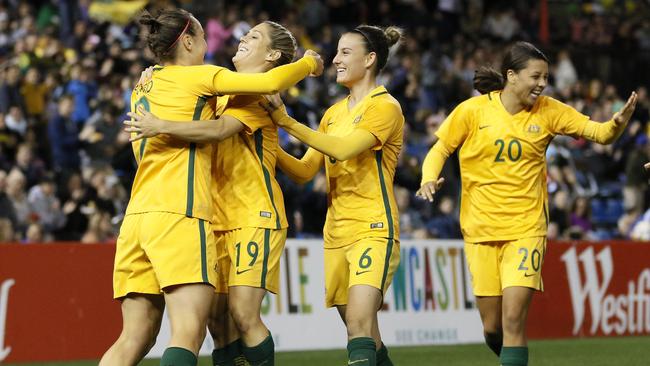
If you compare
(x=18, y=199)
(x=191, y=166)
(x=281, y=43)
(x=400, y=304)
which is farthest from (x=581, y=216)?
(x=191, y=166)

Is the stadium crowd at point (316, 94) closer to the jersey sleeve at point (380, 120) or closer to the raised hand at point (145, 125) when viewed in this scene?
the jersey sleeve at point (380, 120)

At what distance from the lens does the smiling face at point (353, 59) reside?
7.77m

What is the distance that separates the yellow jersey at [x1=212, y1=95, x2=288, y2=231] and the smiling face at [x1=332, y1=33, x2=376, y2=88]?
740 millimetres

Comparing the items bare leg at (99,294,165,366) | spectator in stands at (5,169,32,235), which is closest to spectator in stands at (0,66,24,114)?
spectator in stands at (5,169,32,235)

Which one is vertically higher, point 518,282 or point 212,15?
point 212,15

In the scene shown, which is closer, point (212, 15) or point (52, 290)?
point (52, 290)

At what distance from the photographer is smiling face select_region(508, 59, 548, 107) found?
829cm

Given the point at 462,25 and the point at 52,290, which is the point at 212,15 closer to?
the point at 462,25

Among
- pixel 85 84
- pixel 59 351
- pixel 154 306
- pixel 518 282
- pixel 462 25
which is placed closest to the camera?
pixel 154 306

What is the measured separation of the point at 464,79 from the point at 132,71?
6.87 m

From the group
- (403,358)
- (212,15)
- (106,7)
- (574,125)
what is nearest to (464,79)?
(212,15)

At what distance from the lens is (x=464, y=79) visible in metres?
21.7

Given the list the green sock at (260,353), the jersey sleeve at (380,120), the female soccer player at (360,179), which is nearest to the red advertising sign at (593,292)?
the female soccer player at (360,179)

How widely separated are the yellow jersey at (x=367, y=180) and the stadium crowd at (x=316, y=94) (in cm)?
641
